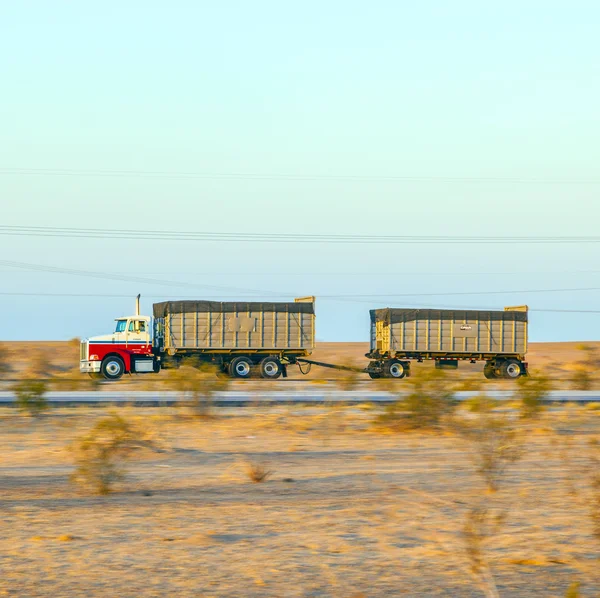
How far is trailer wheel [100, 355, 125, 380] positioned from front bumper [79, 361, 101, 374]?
20 centimetres

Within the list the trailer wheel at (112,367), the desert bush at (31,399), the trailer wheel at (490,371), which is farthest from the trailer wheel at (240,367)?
the desert bush at (31,399)

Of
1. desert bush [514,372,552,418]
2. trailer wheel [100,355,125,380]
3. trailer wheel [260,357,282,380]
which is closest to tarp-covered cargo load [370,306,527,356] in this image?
trailer wheel [260,357,282,380]

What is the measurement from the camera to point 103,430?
9.79m

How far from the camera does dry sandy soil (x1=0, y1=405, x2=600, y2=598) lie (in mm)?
5754

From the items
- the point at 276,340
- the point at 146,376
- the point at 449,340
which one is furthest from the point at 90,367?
the point at 449,340

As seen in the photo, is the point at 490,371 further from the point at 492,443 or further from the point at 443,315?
the point at 492,443

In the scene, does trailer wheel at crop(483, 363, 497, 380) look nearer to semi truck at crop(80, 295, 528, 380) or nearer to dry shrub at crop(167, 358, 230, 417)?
semi truck at crop(80, 295, 528, 380)

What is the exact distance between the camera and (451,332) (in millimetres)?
36250

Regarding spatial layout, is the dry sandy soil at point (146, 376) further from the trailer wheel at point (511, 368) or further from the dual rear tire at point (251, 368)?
the trailer wheel at point (511, 368)

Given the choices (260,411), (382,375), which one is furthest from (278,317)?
(260,411)

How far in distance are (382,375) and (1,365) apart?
1548 cm

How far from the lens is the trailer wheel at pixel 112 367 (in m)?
33.1

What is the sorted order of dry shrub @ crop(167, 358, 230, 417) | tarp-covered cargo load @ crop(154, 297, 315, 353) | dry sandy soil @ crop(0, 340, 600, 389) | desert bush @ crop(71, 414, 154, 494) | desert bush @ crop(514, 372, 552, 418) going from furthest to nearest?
tarp-covered cargo load @ crop(154, 297, 315, 353), dry sandy soil @ crop(0, 340, 600, 389), dry shrub @ crop(167, 358, 230, 417), desert bush @ crop(514, 372, 552, 418), desert bush @ crop(71, 414, 154, 494)

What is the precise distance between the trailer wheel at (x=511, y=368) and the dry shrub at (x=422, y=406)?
21554 mm
